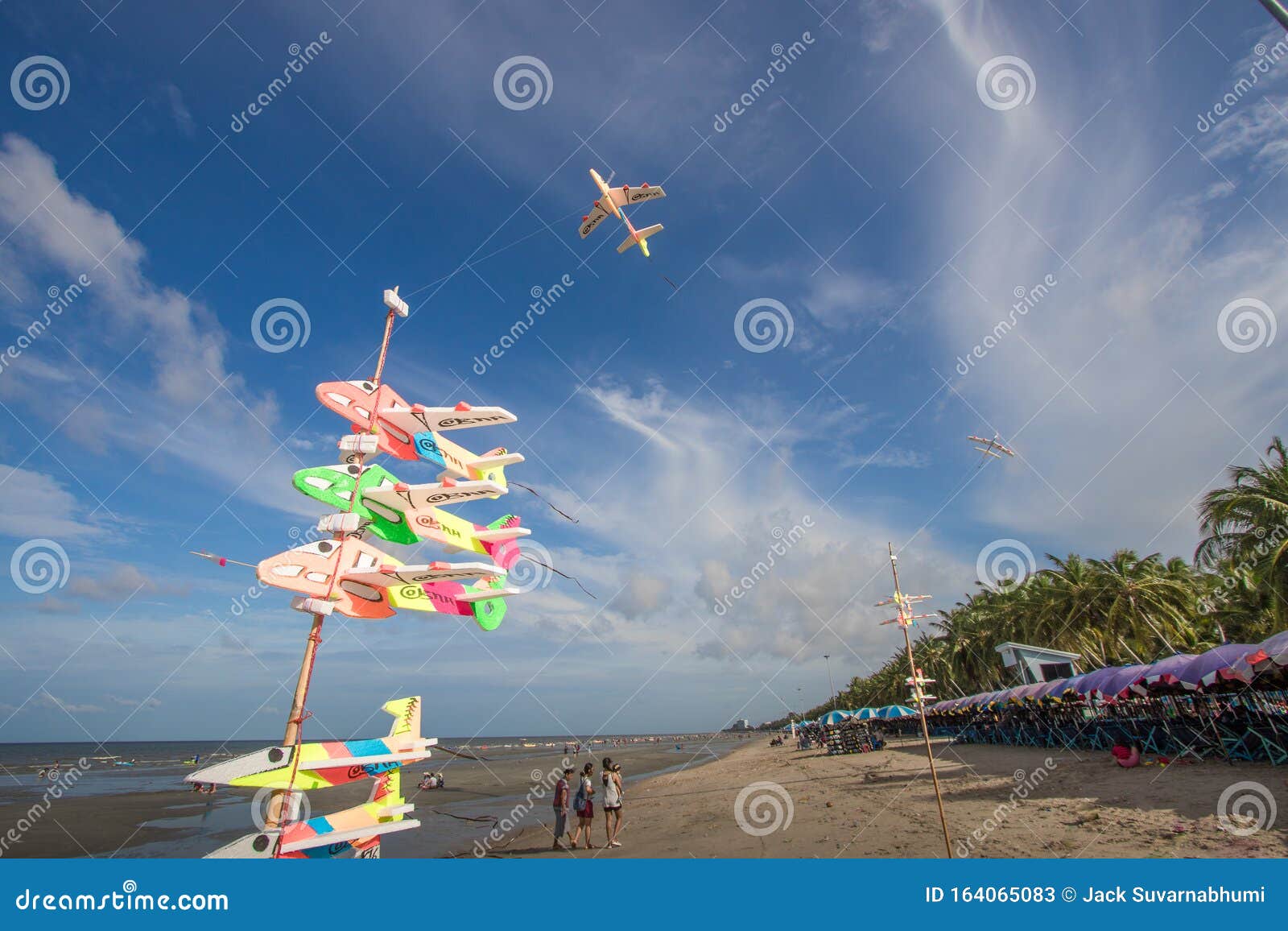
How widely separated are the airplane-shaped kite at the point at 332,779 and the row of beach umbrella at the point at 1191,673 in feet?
60.0

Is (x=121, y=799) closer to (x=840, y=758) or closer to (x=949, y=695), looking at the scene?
(x=840, y=758)

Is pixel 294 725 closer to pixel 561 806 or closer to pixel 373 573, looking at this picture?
pixel 373 573

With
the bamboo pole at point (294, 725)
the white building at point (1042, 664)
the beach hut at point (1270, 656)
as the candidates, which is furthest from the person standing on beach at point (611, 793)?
the white building at point (1042, 664)

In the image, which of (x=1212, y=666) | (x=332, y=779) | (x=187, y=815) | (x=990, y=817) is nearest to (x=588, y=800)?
(x=332, y=779)

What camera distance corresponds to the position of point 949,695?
58438 millimetres

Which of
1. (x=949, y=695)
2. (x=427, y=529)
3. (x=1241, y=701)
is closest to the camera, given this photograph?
(x=427, y=529)

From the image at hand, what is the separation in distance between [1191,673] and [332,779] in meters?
20.8

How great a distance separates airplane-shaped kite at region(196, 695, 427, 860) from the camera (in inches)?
232

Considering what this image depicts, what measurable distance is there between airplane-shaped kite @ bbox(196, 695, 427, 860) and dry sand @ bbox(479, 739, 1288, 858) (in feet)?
22.2

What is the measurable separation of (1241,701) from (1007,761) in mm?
8676

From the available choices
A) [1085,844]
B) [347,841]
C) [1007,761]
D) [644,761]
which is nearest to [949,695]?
[644,761]

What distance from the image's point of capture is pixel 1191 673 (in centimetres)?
1545

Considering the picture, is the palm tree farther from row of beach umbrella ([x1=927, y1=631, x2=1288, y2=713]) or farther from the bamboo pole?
the bamboo pole

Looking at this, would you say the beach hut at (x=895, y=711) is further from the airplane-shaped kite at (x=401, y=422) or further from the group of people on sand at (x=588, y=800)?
the airplane-shaped kite at (x=401, y=422)
